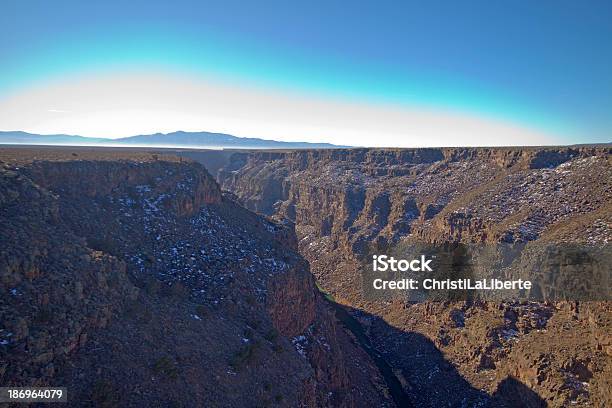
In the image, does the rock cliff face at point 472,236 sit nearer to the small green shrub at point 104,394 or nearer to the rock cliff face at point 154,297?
the rock cliff face at point 154,297

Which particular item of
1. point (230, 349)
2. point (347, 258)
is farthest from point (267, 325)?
point (347, 258)

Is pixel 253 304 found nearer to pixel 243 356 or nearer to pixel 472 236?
pixel 243 356

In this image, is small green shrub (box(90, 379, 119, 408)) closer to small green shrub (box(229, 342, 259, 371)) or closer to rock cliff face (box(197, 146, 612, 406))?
small green shrub (box(229, 342, 259, 371))

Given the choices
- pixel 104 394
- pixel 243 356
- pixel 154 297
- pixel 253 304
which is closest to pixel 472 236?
pixel 253 304

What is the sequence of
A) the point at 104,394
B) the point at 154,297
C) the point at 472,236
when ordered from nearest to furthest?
the point at 104,394 → the point at 154,297 → the point at 472,236

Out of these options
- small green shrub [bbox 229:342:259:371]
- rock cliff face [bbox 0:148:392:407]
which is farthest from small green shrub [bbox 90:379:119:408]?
small green shrub [bbox 229:342:259:371]
